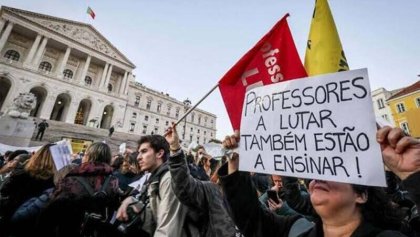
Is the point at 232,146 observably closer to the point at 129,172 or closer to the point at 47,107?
the point at 129,172

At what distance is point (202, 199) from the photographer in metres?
1.82

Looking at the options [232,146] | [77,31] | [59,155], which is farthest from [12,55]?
[232,146]

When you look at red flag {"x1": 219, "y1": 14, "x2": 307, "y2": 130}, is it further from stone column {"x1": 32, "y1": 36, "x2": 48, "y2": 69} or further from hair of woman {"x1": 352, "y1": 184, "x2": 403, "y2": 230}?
stone column {"x1": 32, "y1": 36, "x2": 48, "y2": 69}

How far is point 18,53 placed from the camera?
3161cm

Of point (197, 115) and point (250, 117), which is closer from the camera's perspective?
point (250, 117)

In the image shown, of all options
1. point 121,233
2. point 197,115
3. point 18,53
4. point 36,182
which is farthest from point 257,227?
point 197,115

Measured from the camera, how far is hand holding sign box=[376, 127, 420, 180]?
32.8 inches

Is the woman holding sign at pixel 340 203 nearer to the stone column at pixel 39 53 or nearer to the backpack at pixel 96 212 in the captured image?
the backpack at pixel 96 212

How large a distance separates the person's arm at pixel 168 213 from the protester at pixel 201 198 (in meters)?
0.12

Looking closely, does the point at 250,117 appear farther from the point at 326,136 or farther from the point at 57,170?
the point at 57,170

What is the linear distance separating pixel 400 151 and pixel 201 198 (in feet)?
→ 4.48

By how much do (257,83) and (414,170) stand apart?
146 centimetres

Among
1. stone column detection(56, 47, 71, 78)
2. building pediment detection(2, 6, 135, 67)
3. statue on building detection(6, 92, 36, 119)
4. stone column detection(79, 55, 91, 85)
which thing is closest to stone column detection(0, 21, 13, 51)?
building pediment detection(2, 6, 135, 67)

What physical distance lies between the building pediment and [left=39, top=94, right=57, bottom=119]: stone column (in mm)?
10749
